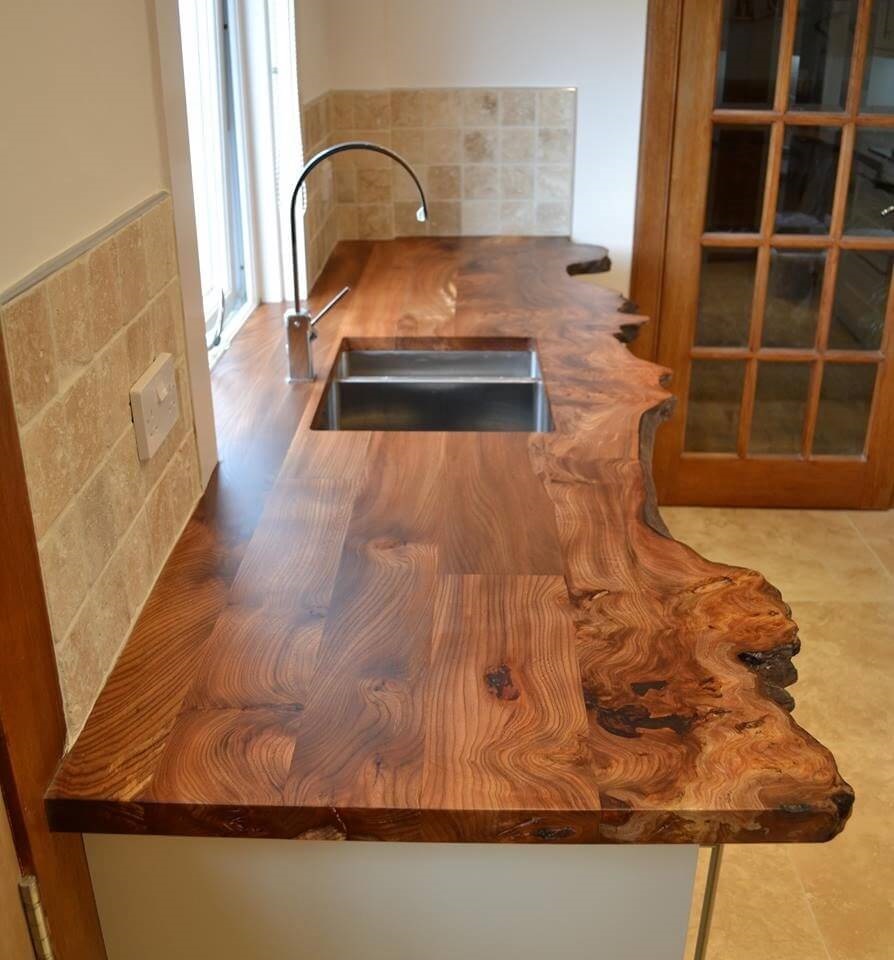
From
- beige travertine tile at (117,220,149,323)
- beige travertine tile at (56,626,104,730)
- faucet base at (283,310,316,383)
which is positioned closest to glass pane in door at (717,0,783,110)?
faucet base at (283,310,316,383)

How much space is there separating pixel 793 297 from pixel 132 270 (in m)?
2.69

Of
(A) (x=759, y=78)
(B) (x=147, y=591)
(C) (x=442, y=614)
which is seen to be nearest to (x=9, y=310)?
(B) (x=147, y=591)

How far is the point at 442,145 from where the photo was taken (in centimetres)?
334

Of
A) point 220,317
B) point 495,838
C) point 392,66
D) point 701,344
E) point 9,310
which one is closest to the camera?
point 9,310

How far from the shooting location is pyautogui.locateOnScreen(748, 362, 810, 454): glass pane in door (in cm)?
366

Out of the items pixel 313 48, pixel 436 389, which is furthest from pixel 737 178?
pixel 436 389

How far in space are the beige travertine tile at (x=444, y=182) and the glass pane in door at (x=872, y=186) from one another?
1.19 meters

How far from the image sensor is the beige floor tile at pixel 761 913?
6.81 feet

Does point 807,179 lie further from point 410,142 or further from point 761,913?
point 761,913

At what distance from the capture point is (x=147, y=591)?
1.41 m

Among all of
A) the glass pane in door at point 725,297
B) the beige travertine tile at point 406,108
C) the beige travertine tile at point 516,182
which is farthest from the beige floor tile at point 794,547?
the beige travertine tile at point 406,108

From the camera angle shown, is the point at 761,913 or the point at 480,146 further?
the point at 480,146

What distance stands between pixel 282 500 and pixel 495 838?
75 cm

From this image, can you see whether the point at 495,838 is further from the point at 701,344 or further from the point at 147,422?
the point at 701,344
